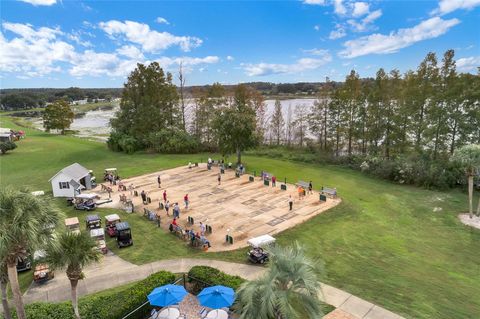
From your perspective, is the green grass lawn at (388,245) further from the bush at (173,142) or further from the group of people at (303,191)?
the bush at (173,142)

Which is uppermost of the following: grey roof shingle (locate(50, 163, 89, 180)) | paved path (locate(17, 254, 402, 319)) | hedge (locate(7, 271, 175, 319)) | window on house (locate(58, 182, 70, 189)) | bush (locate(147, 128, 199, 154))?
bush (locate(147, 128, 199, 154))

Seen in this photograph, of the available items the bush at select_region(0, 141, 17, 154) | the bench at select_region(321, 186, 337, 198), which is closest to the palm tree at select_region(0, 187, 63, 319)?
the bench at select_region(321, 186, 337, 198)

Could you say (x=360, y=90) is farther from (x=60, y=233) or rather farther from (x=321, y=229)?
(x=60, y=233)

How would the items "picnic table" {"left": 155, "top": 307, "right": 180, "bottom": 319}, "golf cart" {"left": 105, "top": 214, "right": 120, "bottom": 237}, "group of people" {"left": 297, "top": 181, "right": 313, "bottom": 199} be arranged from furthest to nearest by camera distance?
"group of people" {"left": 297, "top": 181, "right": 313, "bottom": 199} < "golf cart" {"left": 105, "top": 214, "right": 120, "bottom": 237} < "picnic table" {"left": 155, "top": 307, "right": 180, "bottom": 319}

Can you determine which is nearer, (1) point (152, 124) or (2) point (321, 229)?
(2) point (321, 229)

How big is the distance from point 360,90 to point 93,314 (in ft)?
120

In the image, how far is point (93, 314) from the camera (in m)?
11.6

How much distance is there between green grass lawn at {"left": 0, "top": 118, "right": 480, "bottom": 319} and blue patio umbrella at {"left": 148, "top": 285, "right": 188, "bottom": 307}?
571cm

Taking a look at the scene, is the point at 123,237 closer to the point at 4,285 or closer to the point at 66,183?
the point at 4,285

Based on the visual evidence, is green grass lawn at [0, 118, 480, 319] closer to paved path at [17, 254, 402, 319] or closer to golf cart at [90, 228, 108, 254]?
paved path at [17, 254, 402, 319]

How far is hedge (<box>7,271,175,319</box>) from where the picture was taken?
11453 mm

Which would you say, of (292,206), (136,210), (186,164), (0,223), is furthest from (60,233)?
(186,164)

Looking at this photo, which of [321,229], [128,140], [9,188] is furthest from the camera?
[128,140]

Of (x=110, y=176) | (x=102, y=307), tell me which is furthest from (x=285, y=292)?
(x=110, y=176)
